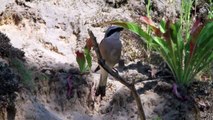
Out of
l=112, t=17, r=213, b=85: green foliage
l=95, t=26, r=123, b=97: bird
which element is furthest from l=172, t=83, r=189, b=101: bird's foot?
l=95, t=26, r=123, b=97: bird

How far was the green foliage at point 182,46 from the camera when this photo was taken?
480 centimetres

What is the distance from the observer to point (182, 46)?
4902mm

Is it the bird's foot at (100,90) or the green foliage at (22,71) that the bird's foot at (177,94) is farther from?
the green foliage at (22,71)

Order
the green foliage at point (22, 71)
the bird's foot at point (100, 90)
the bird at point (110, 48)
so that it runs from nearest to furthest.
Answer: the green foliage at point (22, 71), the bird at point (110, 48), the bird's foot at point (100, 90)

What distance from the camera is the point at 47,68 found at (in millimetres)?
4777

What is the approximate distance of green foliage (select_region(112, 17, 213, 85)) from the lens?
4.80 meters

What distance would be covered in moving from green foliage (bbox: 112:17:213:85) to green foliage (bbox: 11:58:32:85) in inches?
41.3

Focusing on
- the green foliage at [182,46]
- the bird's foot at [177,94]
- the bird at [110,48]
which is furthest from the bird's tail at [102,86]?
the bird's foot at [177,94]

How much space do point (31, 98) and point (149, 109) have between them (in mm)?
1395

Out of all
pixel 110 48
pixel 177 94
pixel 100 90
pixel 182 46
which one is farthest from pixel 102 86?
pixel 182 46

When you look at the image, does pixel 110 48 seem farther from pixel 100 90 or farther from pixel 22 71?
pixel 22 71

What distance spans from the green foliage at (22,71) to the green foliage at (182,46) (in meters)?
1.05

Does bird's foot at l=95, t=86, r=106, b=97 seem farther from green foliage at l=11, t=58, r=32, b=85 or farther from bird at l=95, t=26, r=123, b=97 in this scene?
green foliage at l=11, t=58, r=32, b=85

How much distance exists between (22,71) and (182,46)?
5.58 feet
